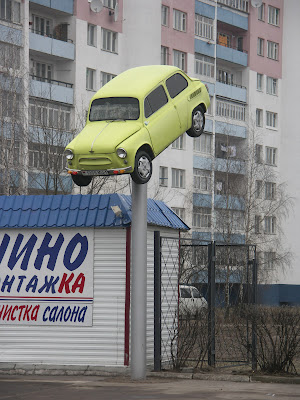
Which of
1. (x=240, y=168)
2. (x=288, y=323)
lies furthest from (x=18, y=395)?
(x=240, y=168)

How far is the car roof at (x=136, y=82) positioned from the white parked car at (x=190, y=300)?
12.7ft

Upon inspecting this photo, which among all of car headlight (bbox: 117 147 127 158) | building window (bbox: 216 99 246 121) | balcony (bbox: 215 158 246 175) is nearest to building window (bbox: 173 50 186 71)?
building window (bbox: 216 99 246 121)

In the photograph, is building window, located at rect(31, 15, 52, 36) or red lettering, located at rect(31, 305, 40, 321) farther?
building window, located at rect(31, 15, 52, 36)

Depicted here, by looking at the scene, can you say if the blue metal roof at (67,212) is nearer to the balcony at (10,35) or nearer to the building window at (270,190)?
the balcony at (10,35)

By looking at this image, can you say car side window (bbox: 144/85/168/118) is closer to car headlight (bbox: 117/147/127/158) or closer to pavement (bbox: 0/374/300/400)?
car headlight (bbox: 117/147/127/158)

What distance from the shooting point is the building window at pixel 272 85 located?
79.4m

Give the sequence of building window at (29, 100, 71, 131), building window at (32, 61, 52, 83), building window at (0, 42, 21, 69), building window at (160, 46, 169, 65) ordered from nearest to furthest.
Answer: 1. building window at (29, 100, 71, 131)
2. building window at (0, 42, 21, 69)
3. building window at (32, 61, 52, 83)
4. building window at (160, 46, 169, 65)

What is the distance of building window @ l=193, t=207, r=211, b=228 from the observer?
2734 inches

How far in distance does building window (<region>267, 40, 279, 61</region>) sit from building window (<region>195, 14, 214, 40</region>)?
26.4ft

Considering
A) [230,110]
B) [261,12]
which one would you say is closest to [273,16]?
[261,12]

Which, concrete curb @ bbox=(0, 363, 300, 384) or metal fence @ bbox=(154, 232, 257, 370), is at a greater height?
metal fence @ bbox=(154, 232, 257, 370)

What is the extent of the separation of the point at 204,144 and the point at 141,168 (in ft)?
185

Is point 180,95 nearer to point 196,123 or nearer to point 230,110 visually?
point 196,123

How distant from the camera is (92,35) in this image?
6353 cm
